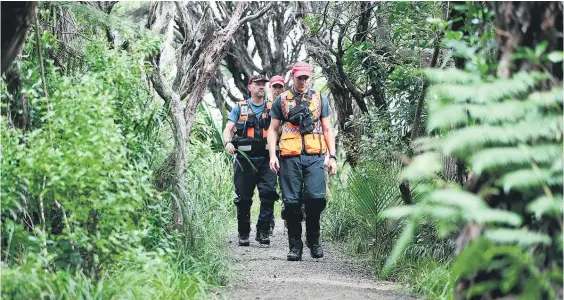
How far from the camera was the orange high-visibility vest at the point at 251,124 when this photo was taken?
9.54 m

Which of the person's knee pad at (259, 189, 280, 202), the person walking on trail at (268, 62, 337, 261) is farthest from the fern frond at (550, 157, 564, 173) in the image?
the person's knee pad at (259, 189, 280, 202)

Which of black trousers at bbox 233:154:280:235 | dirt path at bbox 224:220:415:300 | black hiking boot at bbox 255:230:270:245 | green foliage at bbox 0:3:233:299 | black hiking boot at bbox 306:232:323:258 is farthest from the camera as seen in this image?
black hiking boot at bbox 255:230:270:245

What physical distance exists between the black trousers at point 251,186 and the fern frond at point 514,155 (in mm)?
6414

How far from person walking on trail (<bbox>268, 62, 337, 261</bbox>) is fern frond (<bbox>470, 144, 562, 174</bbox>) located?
5.00 m

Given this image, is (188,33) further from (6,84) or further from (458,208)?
(458,208)

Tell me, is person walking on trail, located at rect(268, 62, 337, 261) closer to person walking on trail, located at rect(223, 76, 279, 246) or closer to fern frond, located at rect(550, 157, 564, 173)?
person walking on trail, located at rect(223, 76, 279, 246)

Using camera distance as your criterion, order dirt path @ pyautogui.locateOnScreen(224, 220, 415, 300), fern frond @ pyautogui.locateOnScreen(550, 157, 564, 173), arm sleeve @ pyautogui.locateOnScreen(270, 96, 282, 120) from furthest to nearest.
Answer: arm sleeve @ pyautogui.locateOnScreen(270, 96, 282, 120) → dirt path @ pyautogui.locateOnScreen(224, 220, 415, 300) → fern frond @ pyautogui.locateOnScreen(550, 157, 564, 173)

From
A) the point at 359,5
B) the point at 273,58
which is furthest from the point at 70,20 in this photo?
the point at 273,58

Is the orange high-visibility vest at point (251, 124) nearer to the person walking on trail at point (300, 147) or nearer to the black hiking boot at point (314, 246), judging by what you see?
the person walking on trail at point (300, 147)

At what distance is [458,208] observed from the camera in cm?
329

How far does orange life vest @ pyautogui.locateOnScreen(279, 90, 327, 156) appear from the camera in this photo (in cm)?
830

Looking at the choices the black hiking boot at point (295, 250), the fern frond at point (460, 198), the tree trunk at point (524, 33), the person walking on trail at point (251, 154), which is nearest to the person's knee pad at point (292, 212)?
the black hiking boot at point (295, 250)

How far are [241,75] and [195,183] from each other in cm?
1072

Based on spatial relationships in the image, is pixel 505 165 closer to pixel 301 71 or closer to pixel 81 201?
pixel 81 201
